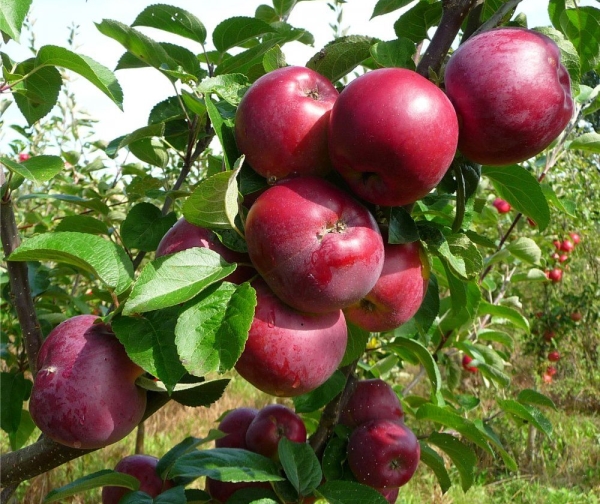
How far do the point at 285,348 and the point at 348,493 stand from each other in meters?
0.39

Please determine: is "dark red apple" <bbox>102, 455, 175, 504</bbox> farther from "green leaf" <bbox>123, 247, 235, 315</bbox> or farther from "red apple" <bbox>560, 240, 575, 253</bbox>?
"red apple" <bbox>560, 240, 575, 253</bbox>

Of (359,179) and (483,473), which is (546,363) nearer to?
(483,473)

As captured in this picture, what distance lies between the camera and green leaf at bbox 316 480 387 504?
931 mm

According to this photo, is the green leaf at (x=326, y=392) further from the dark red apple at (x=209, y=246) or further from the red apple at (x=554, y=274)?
the red apple at (x=554, y=274)

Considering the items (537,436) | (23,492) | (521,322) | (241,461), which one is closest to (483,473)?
(537,436)

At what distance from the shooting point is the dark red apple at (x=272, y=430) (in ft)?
3.64

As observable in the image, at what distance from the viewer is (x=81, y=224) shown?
1259 mm

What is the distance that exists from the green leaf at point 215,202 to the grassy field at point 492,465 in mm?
2195

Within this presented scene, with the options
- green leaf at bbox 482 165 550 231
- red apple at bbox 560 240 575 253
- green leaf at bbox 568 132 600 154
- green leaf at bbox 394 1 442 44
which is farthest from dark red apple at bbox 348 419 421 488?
red apple at bbox 560 240 575 253

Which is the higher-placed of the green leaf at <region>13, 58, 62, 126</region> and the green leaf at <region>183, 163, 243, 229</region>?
the green leaf at <region>183, 163, 243, 229</region>

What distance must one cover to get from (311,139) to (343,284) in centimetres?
17

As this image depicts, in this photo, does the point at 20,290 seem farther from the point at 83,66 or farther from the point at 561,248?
the point at 561,248

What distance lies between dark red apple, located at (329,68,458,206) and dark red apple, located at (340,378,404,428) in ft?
2.13

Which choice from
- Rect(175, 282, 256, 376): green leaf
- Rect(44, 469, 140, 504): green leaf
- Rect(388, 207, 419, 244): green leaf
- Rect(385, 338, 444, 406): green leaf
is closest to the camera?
Rect(175, 282, 256, 376): green leaf
